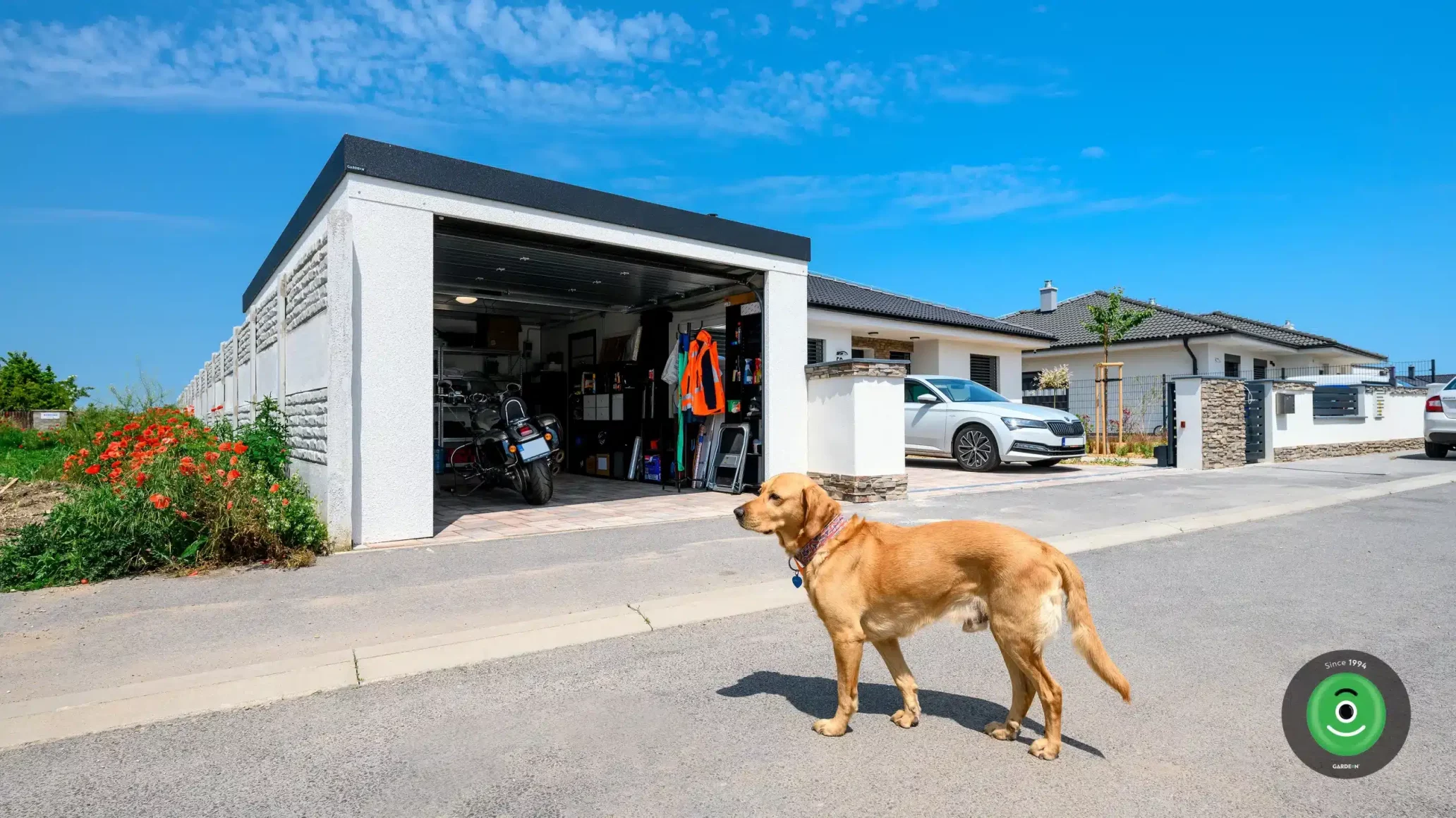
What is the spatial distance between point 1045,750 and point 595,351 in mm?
12262

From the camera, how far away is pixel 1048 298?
30469 mm

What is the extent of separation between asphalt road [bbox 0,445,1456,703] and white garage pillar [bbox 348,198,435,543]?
52cm

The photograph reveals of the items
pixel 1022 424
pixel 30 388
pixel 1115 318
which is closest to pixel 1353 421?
pixel 1115 318

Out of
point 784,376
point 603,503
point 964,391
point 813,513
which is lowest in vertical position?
point 603,503

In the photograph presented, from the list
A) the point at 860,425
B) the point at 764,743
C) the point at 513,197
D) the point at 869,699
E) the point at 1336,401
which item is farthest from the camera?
the point at 1336,401

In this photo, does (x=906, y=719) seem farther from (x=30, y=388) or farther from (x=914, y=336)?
(x=30, y=388)

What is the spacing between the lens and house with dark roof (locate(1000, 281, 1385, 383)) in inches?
920

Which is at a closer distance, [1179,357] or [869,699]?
[869,699]

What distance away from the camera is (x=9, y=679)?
3348 mm

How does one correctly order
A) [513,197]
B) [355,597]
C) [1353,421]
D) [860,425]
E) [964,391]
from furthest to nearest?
[1353,421]
[964,391]
[860,425]
[513,197]
[355,597]

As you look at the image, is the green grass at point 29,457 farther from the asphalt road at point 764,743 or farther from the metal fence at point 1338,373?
the metal fence at point 1338,373

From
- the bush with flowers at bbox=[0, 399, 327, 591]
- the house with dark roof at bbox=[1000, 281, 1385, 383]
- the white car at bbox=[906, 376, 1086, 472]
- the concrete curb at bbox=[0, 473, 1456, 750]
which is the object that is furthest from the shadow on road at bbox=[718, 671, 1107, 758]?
the house with dark roof at bbox=[1000, 281, 1385, 383]

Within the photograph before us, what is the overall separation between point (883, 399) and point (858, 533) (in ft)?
22.0

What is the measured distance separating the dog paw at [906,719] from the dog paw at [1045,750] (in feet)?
1.44
